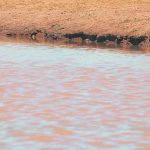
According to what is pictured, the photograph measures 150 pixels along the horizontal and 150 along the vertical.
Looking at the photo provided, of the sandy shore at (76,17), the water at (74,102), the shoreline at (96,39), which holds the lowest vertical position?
the water at (74,102)

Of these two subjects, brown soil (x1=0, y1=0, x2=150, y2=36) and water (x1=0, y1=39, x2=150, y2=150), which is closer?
water (x1=0, y1=39, x2=150, y2=150)

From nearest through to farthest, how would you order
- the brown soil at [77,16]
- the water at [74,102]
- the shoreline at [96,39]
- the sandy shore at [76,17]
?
1. the water at [74,102]
2. the shoreline at [96,39]
3. the sandy shore at [76,17]
4. the brown soil at [77,16]

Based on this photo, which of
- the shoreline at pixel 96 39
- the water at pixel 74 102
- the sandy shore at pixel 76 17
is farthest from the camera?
the sandy shore at pixel 76 17

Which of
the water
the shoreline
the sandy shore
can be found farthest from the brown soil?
the water

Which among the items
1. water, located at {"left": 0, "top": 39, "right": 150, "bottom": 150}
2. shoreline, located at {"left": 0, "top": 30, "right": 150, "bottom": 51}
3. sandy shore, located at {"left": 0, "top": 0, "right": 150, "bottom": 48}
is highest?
sandy shore, located at {"left": 0, "top": 0, "right": 150, "bottom": 48}

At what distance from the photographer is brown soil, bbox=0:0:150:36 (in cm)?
2745

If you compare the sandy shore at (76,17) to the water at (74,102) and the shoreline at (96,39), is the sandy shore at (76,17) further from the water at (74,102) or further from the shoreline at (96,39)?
the water at (74,102)

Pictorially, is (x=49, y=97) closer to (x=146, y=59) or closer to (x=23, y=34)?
(x=146, y=59)

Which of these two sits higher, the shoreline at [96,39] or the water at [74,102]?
the shoreline at [96,39]

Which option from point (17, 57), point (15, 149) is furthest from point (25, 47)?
point (15, 149)

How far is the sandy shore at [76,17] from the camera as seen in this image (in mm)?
27328

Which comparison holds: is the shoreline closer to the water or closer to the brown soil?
the brown soil

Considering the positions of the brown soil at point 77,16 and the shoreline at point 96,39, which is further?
the brown soil at point 77,16

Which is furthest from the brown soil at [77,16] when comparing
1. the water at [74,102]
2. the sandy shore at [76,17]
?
the water at [74,102]
